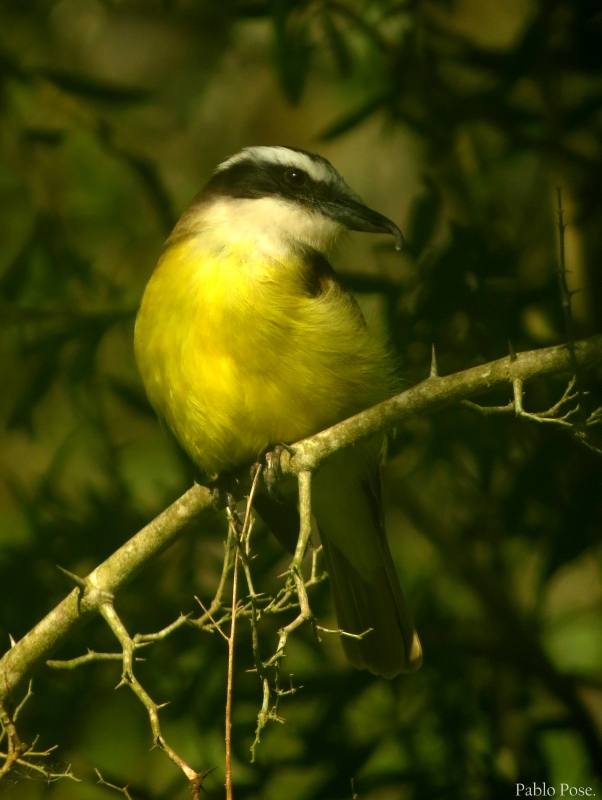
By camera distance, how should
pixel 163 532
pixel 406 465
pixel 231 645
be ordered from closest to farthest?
pixel 231 645, pixel 163 532, pixel 406 465

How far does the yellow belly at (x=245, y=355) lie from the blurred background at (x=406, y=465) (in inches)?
13.8

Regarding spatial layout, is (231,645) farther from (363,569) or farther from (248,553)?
(363,569)

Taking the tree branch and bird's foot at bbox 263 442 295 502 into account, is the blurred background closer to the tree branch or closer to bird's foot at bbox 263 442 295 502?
bird's foot at bbox 263 442 295 502

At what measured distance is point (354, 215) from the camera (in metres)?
3.71

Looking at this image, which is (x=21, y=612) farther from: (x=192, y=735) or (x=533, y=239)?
(x=533, y=239)

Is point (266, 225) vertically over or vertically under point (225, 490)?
over

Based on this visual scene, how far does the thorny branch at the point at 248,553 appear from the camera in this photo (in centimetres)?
235

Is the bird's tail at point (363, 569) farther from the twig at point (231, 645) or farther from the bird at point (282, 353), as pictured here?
the twig at point (231, 645)

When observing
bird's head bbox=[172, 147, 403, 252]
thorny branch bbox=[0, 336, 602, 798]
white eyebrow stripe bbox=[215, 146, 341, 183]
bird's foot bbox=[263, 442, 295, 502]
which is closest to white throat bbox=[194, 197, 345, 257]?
bird's head bbox=[172, 147, 403, 252]

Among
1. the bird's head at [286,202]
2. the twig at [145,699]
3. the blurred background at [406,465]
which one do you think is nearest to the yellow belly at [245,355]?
the bird's head at [286,202]

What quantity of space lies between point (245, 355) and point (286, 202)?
2.54 ft

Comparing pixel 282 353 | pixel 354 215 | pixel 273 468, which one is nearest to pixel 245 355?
pixel 282 353

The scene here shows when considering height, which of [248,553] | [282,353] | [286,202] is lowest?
[248,553]

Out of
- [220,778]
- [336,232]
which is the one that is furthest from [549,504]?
[220,778]
